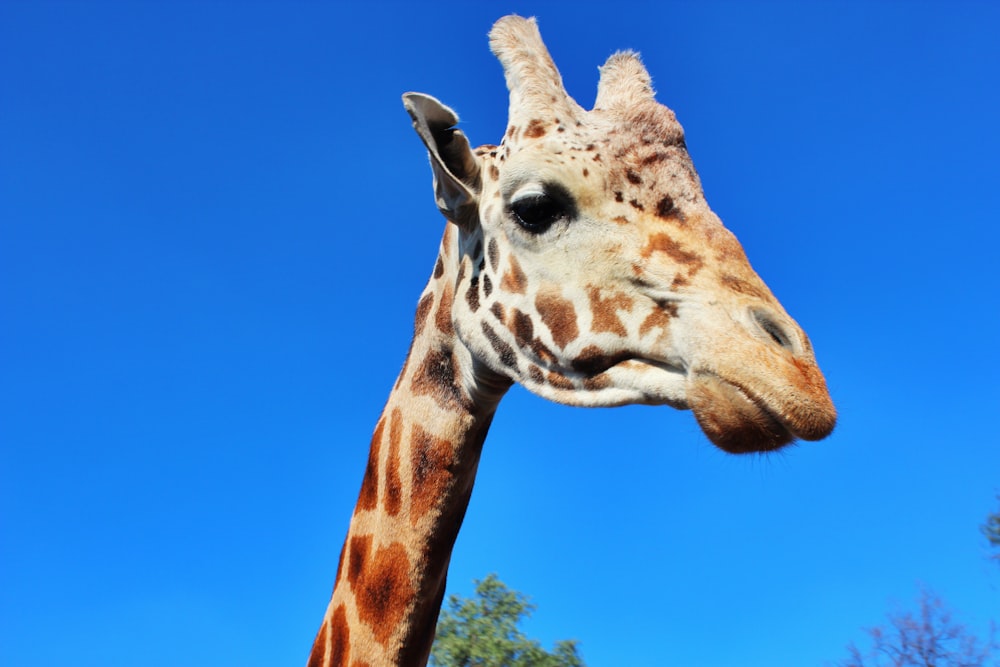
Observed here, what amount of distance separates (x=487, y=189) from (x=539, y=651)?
1216 cm

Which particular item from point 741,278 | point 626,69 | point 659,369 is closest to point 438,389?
point 659,369

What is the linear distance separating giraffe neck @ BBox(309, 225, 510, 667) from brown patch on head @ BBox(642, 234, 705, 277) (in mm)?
1016

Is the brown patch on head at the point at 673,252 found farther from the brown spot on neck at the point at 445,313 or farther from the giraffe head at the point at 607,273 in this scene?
the brown spot on neck at the point at 445,313

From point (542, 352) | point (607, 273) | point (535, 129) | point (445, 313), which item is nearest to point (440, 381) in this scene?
point (445, 313)

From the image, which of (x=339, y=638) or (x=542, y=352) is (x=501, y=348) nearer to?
(x=542, y=352)

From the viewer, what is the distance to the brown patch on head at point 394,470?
3842 mm

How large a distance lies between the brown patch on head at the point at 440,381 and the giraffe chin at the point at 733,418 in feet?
4.63

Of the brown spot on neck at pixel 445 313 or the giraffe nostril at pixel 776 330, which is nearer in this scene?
Result: the giraffe nostril at pixel 776 330

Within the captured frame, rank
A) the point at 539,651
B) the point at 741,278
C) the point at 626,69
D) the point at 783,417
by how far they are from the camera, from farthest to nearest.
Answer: the point at 539,651 → the point at 626,69 → the point at 741,278 → the point at 783,417

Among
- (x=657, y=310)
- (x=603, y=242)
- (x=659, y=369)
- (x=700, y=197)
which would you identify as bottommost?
(x=659, y=369)

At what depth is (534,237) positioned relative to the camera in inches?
139

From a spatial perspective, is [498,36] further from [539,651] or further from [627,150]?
[539,651]

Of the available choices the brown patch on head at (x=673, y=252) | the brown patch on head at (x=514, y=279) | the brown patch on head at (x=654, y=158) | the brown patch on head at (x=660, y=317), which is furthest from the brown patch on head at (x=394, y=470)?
the brown patch on head at (x=654, y=158)

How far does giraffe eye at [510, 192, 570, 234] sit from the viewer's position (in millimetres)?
3445
